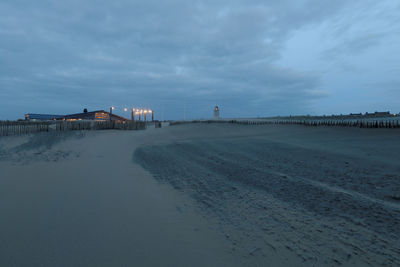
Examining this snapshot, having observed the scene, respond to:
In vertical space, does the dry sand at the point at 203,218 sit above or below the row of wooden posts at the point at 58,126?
below

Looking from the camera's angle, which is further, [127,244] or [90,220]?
[90,220]

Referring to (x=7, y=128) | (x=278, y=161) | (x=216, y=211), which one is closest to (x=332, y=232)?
(x=216, y=211)

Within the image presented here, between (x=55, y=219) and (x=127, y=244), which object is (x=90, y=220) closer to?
(x=55, y=219)

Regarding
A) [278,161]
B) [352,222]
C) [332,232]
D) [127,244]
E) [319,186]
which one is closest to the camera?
[127,244]

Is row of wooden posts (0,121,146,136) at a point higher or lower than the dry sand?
higher

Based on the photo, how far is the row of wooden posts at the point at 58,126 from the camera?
13501 millimetres

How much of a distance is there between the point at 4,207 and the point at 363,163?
7.97m

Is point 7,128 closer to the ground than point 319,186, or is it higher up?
higher up

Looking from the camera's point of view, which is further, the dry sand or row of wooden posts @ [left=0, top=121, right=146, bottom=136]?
row of wooden posts @ [left=0, top=121, right=146, bottom=136]

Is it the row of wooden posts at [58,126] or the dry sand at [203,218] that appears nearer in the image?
the dry sand at [203,218]

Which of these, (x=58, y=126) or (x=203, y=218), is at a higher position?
(x=58, y=126)

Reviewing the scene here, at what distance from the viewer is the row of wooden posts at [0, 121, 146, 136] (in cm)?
1350

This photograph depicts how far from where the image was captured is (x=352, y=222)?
2248 mm

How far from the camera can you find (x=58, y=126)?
53.3 ft
